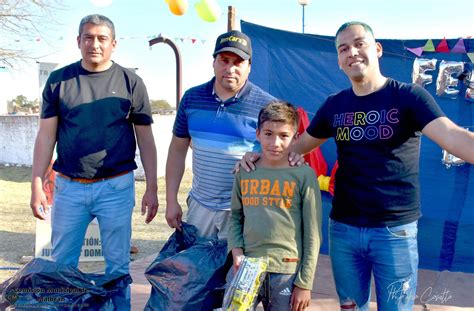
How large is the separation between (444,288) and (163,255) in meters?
2.74

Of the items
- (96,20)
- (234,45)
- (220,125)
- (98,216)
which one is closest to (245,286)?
(220,125)

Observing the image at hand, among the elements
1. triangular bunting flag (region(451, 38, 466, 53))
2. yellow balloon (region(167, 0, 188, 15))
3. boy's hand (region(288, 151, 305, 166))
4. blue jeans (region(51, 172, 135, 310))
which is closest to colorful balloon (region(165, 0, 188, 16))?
yellow balloon (region(167, 0, 188, 15))

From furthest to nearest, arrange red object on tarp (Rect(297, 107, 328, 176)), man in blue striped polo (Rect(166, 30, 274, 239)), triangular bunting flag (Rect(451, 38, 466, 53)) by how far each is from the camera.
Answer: red object on tarp (Rect(297, 107, 328, 176)), triangular bunting flag (Rect(451, 38, 466, 53)), man in blue striped polo (Rect(166, 30, 274, 239))

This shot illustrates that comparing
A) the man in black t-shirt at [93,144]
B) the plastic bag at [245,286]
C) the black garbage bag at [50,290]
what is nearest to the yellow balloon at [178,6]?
the man in black t-shirt at [93,144]

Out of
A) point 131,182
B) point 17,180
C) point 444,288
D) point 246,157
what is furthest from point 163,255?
point 17,180

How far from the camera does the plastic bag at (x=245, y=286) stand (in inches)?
79.0

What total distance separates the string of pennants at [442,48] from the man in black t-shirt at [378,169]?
262 cm

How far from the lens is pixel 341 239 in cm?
220

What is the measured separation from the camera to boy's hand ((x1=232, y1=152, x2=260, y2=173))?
225cm

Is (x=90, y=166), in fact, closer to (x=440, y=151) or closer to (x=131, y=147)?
(x=131, y=147)

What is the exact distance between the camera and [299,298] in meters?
2.16

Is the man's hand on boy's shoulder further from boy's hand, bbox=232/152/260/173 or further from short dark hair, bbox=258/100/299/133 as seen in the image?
short dark hair, bbox=258/100/299/133

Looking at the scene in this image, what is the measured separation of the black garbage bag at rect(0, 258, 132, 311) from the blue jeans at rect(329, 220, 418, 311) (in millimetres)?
1340

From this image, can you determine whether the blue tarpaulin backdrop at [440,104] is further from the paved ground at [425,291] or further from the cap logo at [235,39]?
the cap logo at [235,39]
